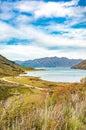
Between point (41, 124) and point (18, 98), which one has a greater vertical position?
point (18, 98)

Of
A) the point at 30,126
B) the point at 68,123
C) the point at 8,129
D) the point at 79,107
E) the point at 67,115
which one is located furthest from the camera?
the point at 79,107

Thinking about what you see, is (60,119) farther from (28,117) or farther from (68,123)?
(28,117)

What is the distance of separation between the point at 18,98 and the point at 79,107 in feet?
7.71

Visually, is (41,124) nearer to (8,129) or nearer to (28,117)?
(28,117)

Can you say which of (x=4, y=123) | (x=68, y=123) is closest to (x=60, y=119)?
(x=68, y=123)

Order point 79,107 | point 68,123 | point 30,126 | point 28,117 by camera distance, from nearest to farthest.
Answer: point 30,126, point 28,117, point 68,123, point 79,107

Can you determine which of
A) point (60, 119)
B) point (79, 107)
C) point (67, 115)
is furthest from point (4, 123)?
point (79, 107)

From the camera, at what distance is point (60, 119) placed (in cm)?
778

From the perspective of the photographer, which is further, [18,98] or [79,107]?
[79,107]

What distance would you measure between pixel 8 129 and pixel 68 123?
83.4 inches

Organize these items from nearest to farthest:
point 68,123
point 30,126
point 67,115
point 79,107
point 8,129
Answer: point 8,129
point 30,126
point 68,123
point 67,115
point 79,107

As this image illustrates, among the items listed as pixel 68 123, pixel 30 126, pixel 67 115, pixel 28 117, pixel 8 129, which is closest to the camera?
pixel 8 129

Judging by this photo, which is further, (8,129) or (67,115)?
(67,115)

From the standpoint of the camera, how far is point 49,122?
7.12 m
